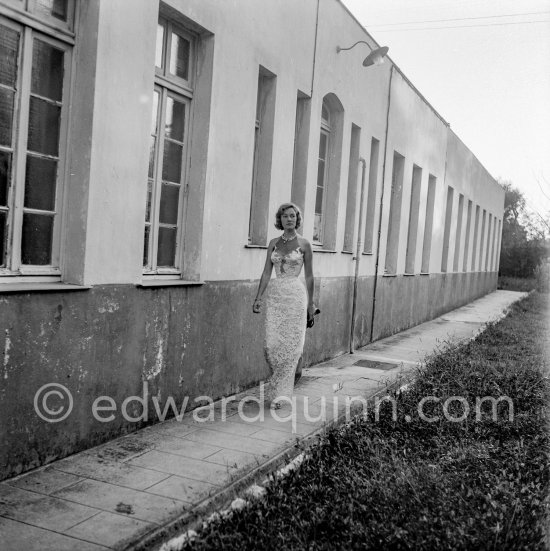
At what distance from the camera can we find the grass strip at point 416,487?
405cm

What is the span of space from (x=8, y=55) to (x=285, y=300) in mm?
3599

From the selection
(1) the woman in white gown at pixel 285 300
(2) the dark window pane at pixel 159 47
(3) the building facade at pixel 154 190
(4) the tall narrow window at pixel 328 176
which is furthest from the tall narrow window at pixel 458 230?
(2) the dark window pane at pixel 159 47

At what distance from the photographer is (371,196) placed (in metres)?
13.7

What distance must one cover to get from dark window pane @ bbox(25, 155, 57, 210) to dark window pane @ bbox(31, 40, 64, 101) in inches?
19.5

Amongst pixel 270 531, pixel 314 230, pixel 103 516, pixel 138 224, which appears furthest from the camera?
pixel 314 230

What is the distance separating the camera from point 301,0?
9492 millimetres

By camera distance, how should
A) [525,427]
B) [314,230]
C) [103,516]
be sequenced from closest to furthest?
[103,516], [525,427], [314,230]

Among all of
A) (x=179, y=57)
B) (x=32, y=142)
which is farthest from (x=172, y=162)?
(x=32, y=142)

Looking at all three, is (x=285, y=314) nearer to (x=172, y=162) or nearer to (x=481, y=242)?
(x=172, y=162)

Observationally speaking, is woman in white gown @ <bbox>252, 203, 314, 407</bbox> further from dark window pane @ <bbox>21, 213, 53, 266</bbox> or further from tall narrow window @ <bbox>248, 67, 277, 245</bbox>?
dark window pane @ <bbox>21, 213, 53, 266</bbox>

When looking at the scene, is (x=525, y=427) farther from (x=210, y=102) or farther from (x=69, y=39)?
(x=69, y=39)

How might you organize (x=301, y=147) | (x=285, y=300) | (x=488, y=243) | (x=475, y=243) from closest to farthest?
(x=285, y=300), (x=301, y=147), (x=475, y=243), (x=488, y=243)

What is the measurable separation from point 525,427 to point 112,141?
4.45 m

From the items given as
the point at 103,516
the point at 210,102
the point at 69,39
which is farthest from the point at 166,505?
the point at 210,102
